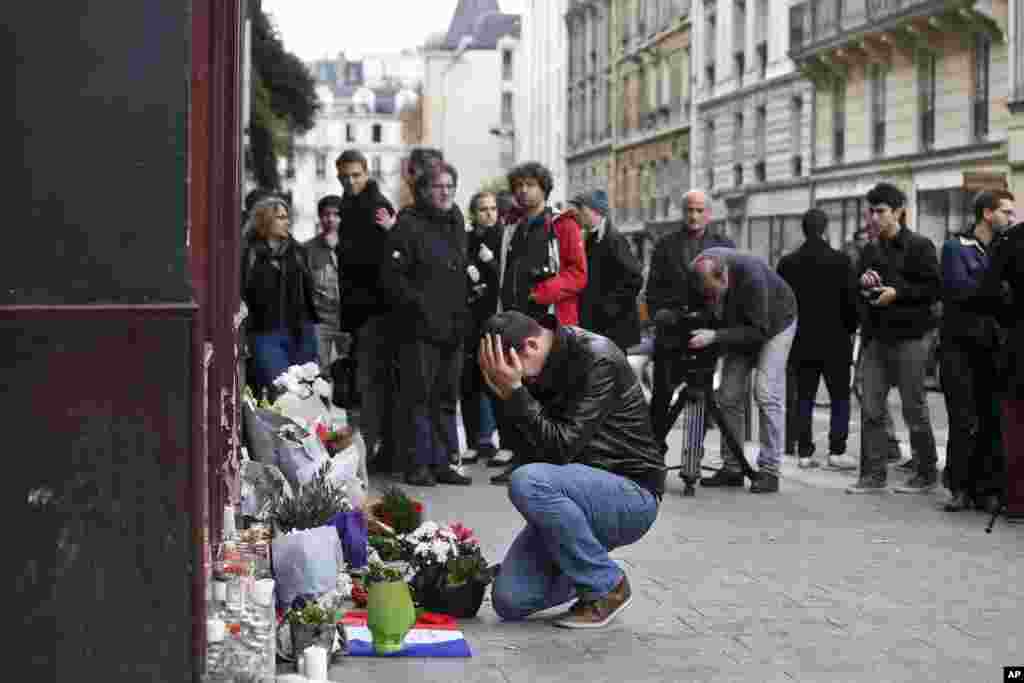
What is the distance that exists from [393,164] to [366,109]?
791cm

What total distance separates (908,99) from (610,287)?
2845 centimetres

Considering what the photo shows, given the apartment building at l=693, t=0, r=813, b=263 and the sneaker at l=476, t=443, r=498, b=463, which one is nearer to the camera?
the sneaker at l=476, t=443, r=498, b=463

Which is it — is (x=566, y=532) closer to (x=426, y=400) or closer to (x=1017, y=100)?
(x=426, y=400)

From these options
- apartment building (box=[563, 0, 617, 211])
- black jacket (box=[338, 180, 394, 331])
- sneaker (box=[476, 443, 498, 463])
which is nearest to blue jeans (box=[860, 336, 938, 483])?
sneaker (box=[476, 443, 498, 463])

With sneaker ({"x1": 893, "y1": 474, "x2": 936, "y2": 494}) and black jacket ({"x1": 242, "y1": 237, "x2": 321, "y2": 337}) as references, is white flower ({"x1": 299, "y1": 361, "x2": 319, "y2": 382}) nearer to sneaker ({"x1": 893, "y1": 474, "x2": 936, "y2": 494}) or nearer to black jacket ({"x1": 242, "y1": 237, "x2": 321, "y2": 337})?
black jacket ({"x1": 242, "y1": 237, "x2": 321, "y2": 337})

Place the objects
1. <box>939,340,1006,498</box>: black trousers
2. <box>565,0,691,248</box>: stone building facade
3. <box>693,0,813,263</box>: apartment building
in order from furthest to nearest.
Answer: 1. <box>565,0,691,248</box>: stone building facade
2. <box>693,0,813,263</box>: apartment building
3. <box>939,340,1006,498</box>: black trousers

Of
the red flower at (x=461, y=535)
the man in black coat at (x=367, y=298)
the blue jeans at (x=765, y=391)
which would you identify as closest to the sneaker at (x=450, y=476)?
the man in black coat at (x=367, y=298)

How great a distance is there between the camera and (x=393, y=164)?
192625mm

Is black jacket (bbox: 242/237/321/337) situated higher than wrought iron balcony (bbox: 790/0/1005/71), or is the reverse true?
wrought iron balcony (bbox: 790/0/1005/71)

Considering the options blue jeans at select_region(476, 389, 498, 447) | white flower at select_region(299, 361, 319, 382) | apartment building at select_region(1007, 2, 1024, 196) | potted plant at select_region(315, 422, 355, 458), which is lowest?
blue jeans at select_region(476, 389, 498, 447)

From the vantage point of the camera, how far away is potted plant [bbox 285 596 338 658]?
7.17 meters

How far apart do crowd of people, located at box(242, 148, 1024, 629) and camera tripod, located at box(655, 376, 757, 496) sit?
4 centimetres

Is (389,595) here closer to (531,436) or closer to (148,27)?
(531,436)

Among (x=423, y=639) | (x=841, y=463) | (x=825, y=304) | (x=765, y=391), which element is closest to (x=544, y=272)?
(x=765, y=391)
